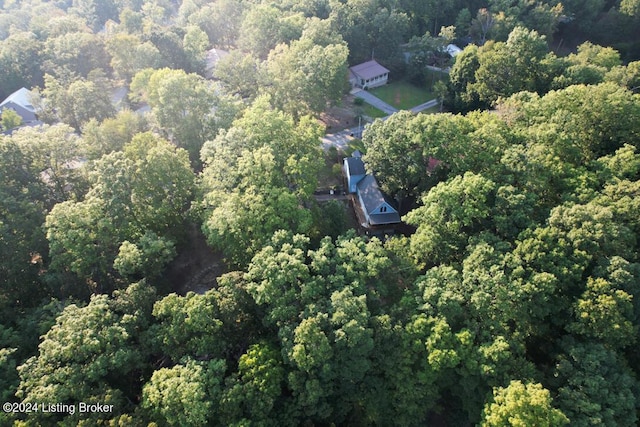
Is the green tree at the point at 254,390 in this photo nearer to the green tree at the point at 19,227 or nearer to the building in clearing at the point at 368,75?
the green tree at the point at 19,227

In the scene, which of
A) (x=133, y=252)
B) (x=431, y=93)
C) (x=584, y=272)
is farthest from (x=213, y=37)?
(x=584, y=272)

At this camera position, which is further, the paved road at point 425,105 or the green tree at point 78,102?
the paved road at point 425,105

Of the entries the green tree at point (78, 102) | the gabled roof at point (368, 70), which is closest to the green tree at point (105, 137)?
the green tree at point (78, 102)

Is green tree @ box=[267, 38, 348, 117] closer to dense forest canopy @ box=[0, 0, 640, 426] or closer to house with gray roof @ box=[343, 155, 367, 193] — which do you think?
dense forest canopy @ box=[0, 0, 640, 426]

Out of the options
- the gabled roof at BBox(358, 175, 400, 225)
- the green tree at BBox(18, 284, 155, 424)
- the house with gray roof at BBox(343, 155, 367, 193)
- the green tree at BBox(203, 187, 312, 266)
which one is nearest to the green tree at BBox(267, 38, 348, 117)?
the house with gray roof at BBox(343, 155, 367, 193)

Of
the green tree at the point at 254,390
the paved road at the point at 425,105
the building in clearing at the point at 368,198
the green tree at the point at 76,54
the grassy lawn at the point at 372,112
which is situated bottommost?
the paved road at the point at 425,105

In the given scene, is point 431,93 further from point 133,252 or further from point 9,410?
point 9,410
